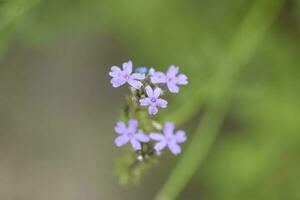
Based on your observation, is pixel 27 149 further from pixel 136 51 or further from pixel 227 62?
pixel 227 62

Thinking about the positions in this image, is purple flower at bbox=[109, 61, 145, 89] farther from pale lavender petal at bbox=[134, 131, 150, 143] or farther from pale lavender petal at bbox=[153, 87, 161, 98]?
pale lavender petal at bbox=[134, 131, 150, 143]

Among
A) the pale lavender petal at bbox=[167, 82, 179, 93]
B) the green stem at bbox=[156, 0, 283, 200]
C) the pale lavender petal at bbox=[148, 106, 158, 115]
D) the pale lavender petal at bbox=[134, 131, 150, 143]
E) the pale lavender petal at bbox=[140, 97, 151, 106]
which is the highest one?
the green stem at bbox=[156, 0, 283, 200]

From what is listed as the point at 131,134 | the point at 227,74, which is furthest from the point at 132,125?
the point at 227,74

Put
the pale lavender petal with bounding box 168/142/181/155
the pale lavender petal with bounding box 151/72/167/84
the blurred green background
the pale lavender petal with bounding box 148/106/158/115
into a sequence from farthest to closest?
the blurred green background, the pale lavender petal with bounding box 168/142/181/155, the pale lavender petal with bounding box 151/72/167/84, the pale lavender petal with bounding box 148/106/158/115

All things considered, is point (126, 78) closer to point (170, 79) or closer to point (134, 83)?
point (134, 83)

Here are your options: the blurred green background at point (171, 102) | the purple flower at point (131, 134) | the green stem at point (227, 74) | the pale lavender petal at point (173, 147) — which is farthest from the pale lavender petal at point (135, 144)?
the green stem at point (227, 74)

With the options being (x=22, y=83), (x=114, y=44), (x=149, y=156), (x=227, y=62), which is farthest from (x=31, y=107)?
(x=149, y=156)

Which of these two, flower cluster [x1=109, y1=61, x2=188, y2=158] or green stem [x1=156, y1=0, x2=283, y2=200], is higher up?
green stem [x1=156, y1=0, x2=283, y2=200]

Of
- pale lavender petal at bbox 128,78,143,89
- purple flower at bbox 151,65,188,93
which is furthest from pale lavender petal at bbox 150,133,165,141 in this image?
pale lavender petal at bbox 128,78,143,89
